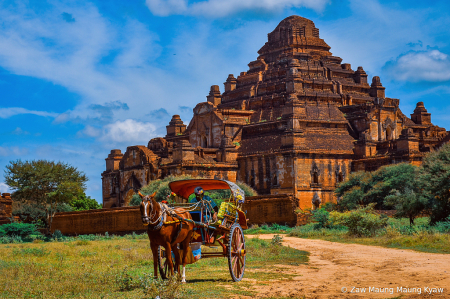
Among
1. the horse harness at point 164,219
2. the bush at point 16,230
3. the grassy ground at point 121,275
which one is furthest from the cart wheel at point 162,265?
the bush at point 16,230

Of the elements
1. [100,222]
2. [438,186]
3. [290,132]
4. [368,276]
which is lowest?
[368,276]

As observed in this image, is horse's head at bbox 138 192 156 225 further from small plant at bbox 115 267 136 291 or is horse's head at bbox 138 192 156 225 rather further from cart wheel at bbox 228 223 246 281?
cart wheel at bbox 228 223 246 281

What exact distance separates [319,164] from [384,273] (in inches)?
1199

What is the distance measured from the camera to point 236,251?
43.2 ft

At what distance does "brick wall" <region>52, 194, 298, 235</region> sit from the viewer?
33625 mm

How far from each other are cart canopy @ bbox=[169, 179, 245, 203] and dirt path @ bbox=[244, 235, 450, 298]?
2.34 m

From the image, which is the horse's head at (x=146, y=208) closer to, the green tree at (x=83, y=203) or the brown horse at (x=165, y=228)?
the brown horse at (x=165, y=228)

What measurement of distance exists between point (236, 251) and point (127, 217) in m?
24.8

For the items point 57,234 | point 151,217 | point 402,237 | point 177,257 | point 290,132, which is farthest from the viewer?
point 290,132

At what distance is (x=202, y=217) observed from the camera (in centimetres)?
1282

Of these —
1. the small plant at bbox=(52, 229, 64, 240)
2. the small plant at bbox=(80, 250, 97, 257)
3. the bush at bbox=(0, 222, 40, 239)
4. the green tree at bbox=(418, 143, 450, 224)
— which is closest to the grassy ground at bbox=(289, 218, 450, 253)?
the green tree at bbox=(418, 143, 450, 224)

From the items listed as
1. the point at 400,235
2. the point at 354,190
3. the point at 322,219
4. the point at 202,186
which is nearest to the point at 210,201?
the point at 202,186

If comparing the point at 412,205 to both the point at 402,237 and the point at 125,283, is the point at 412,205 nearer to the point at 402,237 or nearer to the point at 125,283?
the point at 402,237

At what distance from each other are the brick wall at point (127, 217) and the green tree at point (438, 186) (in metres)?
9.65
